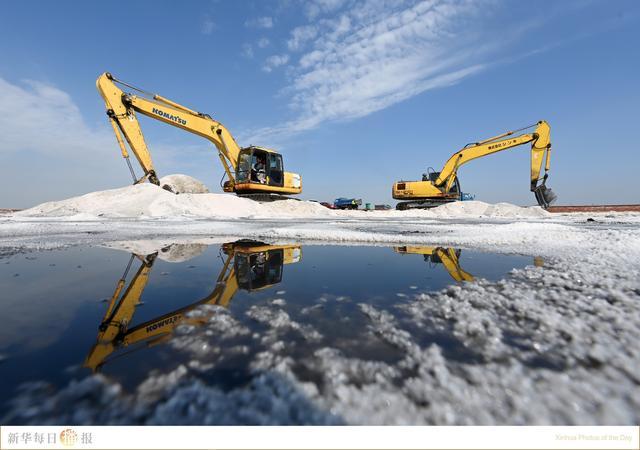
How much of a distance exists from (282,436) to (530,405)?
1.99ft

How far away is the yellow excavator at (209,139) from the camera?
1011 centimetres

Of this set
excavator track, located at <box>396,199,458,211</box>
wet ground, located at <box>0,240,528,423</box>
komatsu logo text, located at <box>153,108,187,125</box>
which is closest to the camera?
wet ground, located at <box>0,240,528,423</box>

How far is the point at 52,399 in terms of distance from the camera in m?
0.69

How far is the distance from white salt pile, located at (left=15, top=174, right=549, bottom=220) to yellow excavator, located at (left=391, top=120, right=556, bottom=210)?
0.87 metres

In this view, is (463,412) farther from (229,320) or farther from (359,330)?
(229,320)

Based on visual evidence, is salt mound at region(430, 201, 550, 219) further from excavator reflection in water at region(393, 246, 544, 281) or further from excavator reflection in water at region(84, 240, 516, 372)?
excavator reflection in water at region(84, 240, 516, 372)

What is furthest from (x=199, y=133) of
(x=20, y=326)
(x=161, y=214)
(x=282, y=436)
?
(x=282, y=436)

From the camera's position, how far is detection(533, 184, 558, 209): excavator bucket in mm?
14180

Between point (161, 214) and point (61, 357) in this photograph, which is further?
point (161, 214)

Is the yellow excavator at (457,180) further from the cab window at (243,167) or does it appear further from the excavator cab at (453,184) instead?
the cab window at (243,167)

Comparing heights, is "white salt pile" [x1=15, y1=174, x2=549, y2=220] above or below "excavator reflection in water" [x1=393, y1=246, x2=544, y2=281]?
above

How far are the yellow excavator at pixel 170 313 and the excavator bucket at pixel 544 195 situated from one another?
1628 cm

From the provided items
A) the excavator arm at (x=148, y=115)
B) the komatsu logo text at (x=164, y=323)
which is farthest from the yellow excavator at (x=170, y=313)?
the excavator arm at (x=148, y=115)

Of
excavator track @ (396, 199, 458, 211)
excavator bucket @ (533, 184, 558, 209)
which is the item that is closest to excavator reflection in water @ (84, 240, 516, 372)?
excavator track @ (396, 199, 458, 211)
